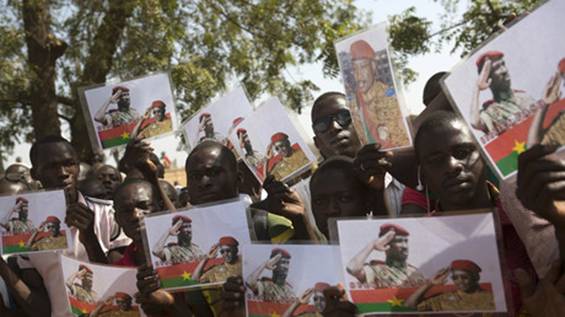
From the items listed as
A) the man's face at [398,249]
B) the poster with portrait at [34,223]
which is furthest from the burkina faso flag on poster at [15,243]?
the man's face at [398,249]

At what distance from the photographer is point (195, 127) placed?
162 inches

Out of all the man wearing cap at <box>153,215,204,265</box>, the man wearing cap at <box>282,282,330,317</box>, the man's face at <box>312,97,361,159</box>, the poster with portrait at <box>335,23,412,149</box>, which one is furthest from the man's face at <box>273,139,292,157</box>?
the man wearing cap at <box>282,282,330,317</box>

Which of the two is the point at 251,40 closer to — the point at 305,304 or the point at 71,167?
the point at 71,167

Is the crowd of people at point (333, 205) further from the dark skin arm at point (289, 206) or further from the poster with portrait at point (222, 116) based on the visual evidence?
the poster with portrait at point (222, 116)

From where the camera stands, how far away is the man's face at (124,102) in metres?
4.09

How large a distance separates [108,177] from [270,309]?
3107mm

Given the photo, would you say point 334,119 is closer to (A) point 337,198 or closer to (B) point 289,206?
(B) point 289,206

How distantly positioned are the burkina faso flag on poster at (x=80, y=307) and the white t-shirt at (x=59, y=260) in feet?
0.97

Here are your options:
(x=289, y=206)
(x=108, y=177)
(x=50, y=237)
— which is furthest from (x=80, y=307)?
(x=108, y=177)

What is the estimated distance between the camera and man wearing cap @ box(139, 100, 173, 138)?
404cm

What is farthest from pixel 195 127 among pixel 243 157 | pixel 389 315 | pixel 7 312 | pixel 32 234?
pixel 389 315

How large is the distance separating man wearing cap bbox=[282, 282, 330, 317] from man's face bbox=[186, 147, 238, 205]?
87 centimetres

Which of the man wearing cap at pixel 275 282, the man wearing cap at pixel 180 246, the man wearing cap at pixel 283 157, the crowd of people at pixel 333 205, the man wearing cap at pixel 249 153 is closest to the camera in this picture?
the crowd of people at pixel 333 205

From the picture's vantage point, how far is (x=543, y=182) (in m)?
1.89
